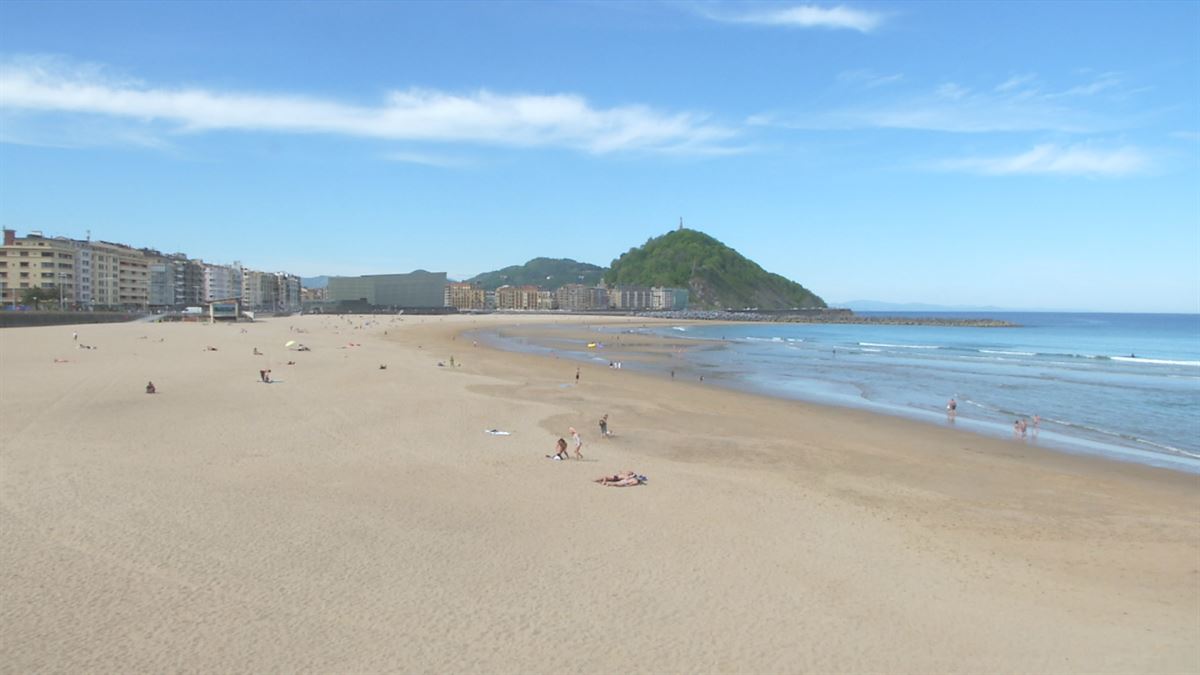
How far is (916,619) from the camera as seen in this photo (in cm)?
743

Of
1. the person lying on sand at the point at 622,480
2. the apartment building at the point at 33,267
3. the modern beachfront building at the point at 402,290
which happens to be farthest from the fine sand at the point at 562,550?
the modern beachfront building at the point at 402,290

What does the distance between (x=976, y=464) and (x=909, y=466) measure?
173 centimetres

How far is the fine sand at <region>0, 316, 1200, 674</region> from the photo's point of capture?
6.59m

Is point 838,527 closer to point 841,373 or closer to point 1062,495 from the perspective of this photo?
point 1062,495

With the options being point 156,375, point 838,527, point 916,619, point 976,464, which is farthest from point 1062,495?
point 156,375

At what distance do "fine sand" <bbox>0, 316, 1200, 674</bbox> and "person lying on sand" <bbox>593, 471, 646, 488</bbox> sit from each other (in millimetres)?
221

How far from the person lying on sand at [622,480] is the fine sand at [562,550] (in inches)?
8.7

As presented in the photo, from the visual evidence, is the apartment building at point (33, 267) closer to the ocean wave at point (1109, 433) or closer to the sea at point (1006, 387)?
the sea at point (1006, 387)

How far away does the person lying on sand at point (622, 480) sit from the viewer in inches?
487

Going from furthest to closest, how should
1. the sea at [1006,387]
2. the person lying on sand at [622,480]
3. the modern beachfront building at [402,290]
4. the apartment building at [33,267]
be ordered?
the modern beachfront building at [402,290] < the apartment building at [33,267] < the sea at [1006,387] < the person lying on sand at [622,480]

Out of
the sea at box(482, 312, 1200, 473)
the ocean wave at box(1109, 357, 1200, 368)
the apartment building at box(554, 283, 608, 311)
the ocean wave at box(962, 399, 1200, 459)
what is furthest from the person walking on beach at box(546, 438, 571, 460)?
the apartment building at box(554, 283, 608, 311)

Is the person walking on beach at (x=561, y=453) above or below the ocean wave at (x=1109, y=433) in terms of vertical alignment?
above

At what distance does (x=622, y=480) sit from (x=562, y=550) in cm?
344

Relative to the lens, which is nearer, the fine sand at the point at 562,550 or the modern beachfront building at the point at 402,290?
the fine sand at the point at 562,550
